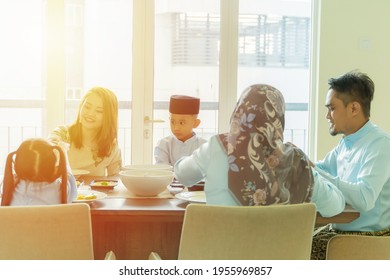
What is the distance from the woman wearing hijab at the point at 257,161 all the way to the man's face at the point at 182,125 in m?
1.35

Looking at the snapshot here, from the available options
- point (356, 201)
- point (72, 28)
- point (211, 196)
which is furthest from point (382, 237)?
point (72, 28)

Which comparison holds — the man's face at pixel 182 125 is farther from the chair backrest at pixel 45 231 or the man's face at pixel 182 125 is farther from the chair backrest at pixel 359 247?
the chair backrest at pixel 45 231

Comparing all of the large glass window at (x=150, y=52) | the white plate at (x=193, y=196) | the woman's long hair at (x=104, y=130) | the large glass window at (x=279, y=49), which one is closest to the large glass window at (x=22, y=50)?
the large glass window at (x=150, y=52)

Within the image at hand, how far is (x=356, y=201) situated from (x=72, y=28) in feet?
8.50

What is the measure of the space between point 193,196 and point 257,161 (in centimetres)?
45

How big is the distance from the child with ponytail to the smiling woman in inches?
41.5

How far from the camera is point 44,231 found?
1.38m

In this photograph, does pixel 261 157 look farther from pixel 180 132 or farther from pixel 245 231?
pixel 180 132

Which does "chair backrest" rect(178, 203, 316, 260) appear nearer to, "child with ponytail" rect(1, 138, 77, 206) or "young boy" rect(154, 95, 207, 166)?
"child with ponytail" rect(1, 138, 77, 206)

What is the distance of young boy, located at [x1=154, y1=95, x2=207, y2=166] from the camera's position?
298 cm

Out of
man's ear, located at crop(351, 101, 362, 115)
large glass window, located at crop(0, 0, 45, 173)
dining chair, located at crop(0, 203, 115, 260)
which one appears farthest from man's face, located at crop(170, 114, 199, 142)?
dining chair, located at crop(0, 203, 115, 260)

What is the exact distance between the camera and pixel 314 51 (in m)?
3.86
